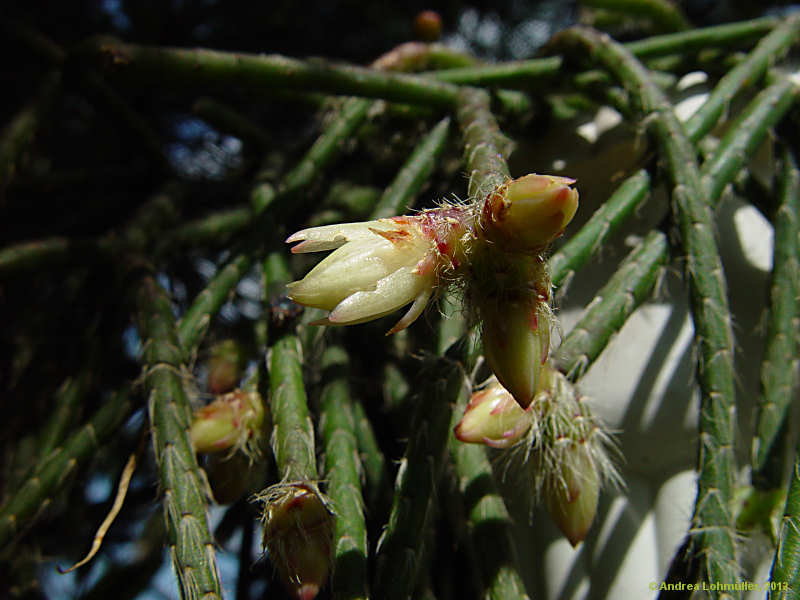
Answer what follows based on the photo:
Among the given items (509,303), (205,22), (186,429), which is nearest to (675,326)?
(509,303)

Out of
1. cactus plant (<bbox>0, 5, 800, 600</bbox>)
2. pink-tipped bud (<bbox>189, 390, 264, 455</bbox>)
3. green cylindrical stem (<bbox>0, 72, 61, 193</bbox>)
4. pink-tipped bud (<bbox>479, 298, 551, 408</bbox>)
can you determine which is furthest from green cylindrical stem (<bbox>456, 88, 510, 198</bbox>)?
green cylindrical stem (<bbox>0, 72, 61, 193</bbox>)

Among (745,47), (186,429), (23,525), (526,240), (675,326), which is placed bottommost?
(23,525)

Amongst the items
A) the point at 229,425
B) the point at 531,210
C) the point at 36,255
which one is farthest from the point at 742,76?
the point at 36,255

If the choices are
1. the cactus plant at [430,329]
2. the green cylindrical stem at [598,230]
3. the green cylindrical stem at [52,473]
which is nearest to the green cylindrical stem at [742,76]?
the cactus plant at [430,329]

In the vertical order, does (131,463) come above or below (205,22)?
below

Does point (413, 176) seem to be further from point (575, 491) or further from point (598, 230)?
point (575, 491)

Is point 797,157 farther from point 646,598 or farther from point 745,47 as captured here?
point 646,598
